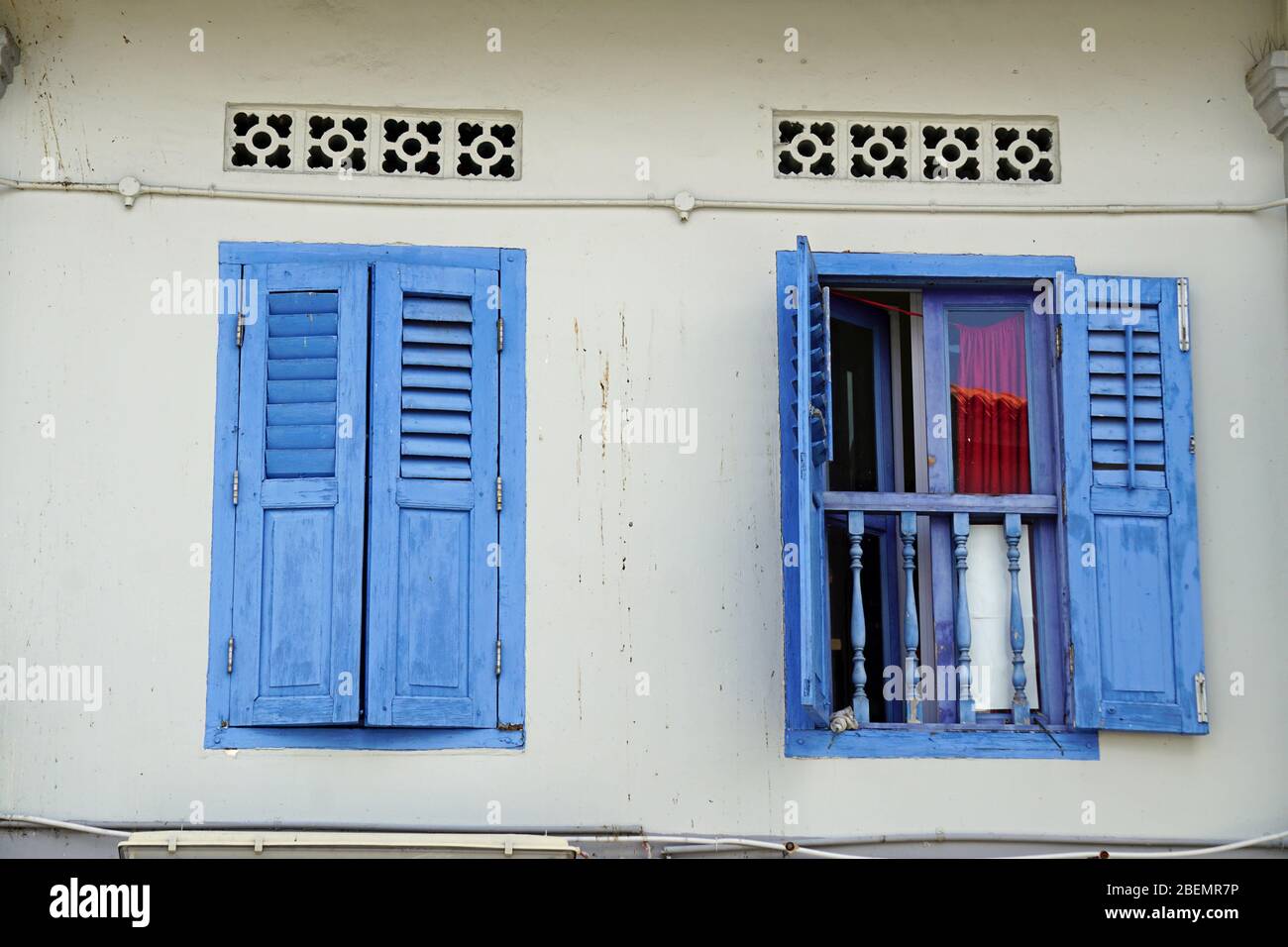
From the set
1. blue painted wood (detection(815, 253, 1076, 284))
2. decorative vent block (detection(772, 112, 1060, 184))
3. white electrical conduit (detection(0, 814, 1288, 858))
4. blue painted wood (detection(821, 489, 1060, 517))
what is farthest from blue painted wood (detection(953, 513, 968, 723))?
decorative vent block (detection(772, 112, 1060, 184))

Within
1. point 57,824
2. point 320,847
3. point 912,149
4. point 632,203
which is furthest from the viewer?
point 912,149

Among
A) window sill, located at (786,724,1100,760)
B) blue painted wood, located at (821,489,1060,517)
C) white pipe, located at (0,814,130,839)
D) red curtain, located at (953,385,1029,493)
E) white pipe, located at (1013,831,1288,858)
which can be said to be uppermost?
red curtain, located at (953,385,1029,493)

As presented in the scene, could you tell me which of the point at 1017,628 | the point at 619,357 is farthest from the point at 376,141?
the point at 1017,628

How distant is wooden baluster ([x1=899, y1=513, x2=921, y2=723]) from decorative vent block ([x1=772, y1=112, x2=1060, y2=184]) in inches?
50.8

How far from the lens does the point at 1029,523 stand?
21.0 ft

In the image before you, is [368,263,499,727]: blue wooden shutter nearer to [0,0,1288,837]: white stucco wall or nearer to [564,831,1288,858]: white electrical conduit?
[0,0,1288,837]: white stucco wall

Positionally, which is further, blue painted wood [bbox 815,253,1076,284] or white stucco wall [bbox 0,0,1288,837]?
blue painted wood [bbox 815,253,1076,284]

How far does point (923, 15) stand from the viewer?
671 centimetres

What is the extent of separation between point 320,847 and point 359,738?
0.46 metres

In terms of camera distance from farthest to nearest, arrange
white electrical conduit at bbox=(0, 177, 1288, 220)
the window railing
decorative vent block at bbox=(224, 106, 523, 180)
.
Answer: decorative vent block at bbox=(224, 106, 523, 180), white electrical conduit at bbox=(0, 177, 1288, 220), the window railing

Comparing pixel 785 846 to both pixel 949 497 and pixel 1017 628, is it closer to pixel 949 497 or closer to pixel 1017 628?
pixel 1017 628

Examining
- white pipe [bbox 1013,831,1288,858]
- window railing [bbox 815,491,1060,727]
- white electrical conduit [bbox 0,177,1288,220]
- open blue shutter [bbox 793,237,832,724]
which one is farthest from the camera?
white electrical conduit [bbox 0,177,1288,220]

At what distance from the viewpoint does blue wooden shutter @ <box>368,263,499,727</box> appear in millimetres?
6066

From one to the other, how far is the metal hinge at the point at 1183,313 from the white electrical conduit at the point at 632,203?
1.06ft
